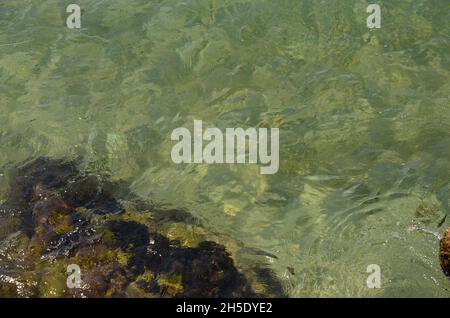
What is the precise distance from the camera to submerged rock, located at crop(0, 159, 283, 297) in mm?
5410

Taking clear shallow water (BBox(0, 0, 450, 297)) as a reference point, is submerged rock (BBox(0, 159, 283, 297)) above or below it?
below

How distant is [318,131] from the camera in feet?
23.3

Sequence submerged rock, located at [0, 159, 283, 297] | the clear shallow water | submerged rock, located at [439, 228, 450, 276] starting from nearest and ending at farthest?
submerged rock, located at [439, 228, 450, 276], submerged rock, located at [0, 159, 283, 297], the clear shallow water

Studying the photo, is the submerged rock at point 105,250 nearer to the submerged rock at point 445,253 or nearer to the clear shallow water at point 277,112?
the clear shallow water at point 277,112

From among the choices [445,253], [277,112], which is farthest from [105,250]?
[445,253]

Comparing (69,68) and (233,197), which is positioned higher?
(69,68)

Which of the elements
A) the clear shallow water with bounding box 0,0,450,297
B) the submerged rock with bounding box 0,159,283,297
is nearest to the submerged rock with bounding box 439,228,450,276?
the clear shallow water with bounding box 0,0,450,297

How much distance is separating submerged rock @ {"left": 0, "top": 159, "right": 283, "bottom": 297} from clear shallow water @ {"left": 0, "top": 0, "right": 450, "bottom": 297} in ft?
1.09

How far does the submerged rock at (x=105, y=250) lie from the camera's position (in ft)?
17.7

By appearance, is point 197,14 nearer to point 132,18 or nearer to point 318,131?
point 132,18

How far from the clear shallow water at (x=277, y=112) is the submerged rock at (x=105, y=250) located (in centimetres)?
33

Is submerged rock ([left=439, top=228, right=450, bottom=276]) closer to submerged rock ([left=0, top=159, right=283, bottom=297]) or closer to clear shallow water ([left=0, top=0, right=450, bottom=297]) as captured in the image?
clear shallow water ([left=0, top=0, right=450, bottom=297])
